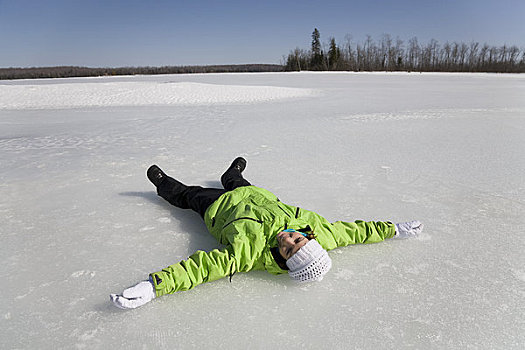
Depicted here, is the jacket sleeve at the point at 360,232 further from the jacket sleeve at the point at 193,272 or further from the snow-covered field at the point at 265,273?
the jacket sleeve at the point at 193,272

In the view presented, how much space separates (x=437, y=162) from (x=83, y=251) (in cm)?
353

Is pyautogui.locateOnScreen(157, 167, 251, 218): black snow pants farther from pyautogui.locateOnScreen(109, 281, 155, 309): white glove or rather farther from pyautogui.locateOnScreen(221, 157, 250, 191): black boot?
pyautogui.locateOnScreen(109, 281, 155, 309): white glove

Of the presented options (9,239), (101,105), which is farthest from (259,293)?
(101,105)

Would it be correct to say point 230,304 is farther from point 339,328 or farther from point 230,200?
point 230,200

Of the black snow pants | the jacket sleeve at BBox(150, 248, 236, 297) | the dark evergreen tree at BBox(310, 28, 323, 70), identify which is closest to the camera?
the jacket sleeve at BBox(150, 248, 236, 297)

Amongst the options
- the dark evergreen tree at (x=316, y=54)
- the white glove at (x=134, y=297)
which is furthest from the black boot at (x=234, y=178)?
the dark evergreen tree at (x=316, y=54)

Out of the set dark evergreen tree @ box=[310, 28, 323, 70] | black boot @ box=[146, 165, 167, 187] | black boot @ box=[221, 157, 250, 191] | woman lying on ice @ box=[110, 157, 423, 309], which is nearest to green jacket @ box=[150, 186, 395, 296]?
woman lying on ice @ box=[110, 157, 423, 309]

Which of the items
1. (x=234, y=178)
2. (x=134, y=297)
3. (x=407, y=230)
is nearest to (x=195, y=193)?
(x=234, y=178)

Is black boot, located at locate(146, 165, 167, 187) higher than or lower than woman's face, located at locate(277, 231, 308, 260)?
higher

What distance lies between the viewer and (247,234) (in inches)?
81.0

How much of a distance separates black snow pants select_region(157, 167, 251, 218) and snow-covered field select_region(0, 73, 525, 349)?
9 cm

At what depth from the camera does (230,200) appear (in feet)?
8.07

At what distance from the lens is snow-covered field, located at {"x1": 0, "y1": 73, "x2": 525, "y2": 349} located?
158 cm

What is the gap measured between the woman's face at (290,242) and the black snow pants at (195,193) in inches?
30.9
